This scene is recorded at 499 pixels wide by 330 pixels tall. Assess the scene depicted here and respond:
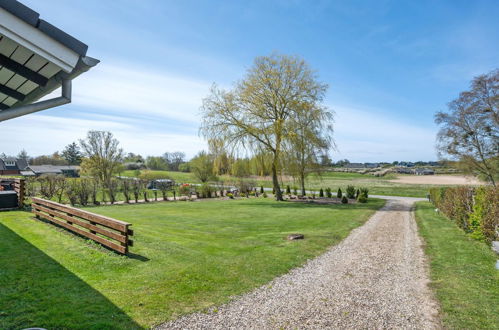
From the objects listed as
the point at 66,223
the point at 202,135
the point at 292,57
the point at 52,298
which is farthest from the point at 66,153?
the point at 52,298

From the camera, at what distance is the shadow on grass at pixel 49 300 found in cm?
355

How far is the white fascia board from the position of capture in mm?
2939

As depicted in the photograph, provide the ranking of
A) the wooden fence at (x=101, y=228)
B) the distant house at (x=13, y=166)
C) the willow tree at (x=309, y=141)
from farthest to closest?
the distant house at (x=13, y=166), the willow tree at (x=309, y=141), the wooden fence at (x=101, y=228)

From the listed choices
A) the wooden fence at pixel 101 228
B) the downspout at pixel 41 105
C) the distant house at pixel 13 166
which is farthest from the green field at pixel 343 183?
the distant house at pixel 13 166

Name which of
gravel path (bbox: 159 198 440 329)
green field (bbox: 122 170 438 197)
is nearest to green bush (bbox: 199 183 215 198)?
green field (bbox: 122 170 438 197)

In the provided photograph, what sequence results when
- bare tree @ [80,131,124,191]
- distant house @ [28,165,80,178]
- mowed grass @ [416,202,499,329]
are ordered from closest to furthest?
mowed grass @ [416,202,499,329]
bare tree @ [80,131,124,191]
distant house @ [28,165,80,178]

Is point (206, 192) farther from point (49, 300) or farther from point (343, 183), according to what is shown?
point (343, 183)

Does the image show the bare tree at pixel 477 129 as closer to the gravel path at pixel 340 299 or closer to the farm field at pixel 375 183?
the farm field at pixel 375 183

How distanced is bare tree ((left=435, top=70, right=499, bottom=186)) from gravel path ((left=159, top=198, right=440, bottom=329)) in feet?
73.7

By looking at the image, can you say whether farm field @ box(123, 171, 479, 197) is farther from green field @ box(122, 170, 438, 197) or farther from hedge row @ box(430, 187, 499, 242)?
hedge row @ box(430, 187, 499, 242)

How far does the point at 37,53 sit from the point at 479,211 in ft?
36.5

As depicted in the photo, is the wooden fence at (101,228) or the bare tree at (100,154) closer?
the wooden fence at (101,228)

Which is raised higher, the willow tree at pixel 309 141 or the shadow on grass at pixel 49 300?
the willow tree at pixel 309 141

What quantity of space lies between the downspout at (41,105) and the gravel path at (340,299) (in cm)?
318
